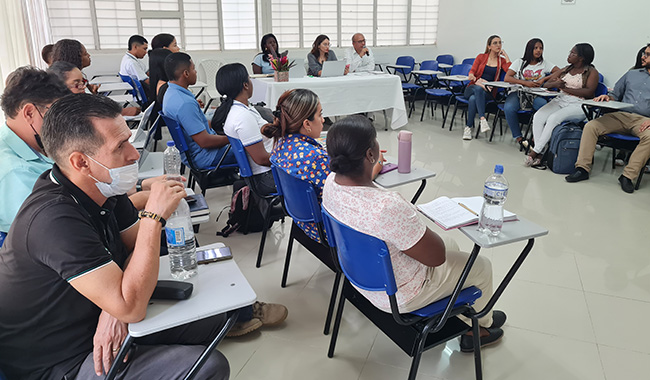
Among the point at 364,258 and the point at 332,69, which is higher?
the point at 332,69

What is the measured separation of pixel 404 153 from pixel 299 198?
0.59m

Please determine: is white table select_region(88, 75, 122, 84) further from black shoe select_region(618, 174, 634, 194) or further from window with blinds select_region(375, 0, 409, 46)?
black shoe select_region(618, 174, 634, 194)

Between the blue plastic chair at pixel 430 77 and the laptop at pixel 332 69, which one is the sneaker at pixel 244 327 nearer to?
the laptop at pixel 332 69

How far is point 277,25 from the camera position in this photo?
750cm

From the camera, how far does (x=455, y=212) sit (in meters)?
1.67

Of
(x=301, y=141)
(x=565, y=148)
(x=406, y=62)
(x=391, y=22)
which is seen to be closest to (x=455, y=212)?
(x=301, y=141)

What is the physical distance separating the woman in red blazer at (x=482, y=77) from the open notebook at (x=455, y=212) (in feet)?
13.6

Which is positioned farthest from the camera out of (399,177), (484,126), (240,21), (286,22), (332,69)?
(286,22)

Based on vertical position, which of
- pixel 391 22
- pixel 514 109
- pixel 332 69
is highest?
pixel 391 22

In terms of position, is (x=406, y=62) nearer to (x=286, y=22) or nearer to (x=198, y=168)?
(x=286, y=22)

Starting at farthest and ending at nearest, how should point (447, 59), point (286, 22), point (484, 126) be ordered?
point (447, 59) < point (286, 22) < point (484, 126)

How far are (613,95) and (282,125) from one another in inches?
154

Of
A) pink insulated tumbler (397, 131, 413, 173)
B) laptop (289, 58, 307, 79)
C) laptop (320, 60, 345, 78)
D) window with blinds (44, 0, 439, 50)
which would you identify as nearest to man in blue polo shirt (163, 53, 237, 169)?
pink insulated tumbler (397, 131, 413, 173)

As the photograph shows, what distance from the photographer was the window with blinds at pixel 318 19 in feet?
25.2
